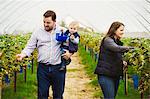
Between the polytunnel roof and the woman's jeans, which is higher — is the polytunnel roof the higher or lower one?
the higher one

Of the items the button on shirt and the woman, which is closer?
the button on shirt

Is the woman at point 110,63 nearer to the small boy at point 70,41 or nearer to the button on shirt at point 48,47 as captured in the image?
the small boy at point 70,41

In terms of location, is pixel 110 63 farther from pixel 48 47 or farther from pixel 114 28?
pixel 48 47

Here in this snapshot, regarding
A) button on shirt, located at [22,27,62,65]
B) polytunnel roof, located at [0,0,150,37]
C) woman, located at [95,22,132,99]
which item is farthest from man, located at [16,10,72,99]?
polytunnel roof, located at [0,0,150,37]

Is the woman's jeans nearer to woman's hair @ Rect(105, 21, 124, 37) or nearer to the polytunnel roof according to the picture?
woman's hair @ Rect(105, 21, 124, 37)

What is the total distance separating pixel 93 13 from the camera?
84.1ft

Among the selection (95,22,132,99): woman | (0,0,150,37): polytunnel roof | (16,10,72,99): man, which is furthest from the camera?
(0,0,150,37): polytunnel roof

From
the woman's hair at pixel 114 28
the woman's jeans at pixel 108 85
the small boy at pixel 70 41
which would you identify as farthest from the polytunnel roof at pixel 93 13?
the small boy at pixel 70 41

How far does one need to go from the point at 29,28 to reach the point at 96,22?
5112 millimetres

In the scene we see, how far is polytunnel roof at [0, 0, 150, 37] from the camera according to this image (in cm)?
1638

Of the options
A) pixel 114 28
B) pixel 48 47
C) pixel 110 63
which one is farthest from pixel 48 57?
pixel 114 28

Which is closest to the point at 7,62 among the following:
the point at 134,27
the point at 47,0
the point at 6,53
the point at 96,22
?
the point at 6,53

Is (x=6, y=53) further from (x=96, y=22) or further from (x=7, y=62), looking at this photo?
(x=96, y=22)

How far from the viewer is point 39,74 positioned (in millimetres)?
4867
